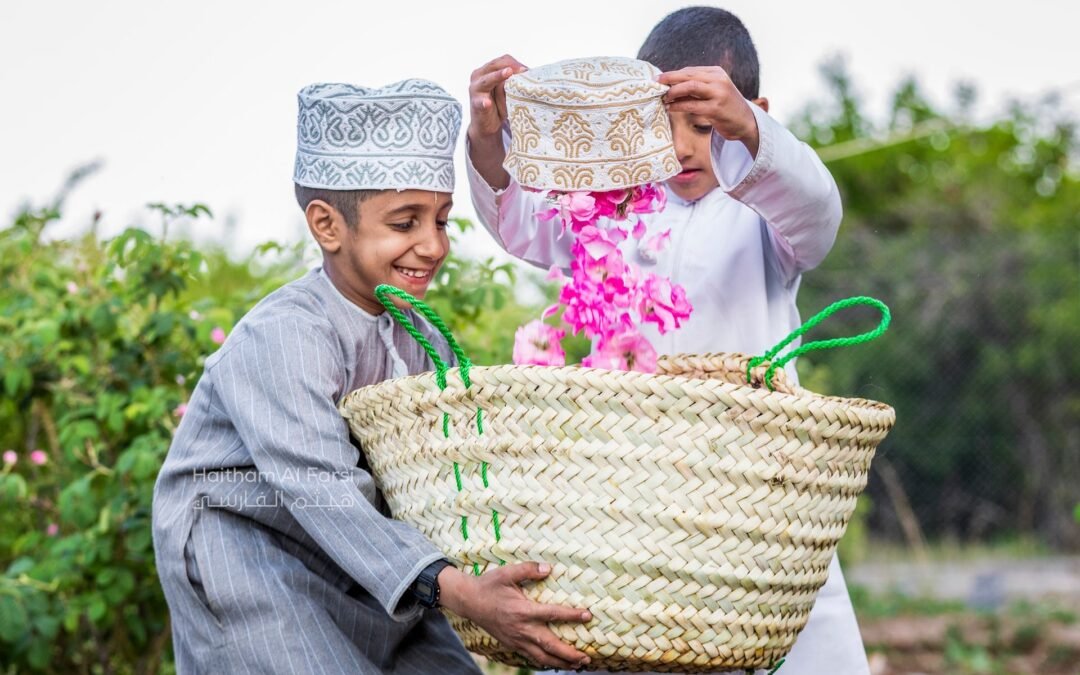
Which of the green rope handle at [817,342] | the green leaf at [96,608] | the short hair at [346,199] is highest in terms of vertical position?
the short hair at [346,199]

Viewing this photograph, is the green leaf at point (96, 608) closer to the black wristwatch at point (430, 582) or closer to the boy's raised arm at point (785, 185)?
the black wristwatch at point (430, 582)

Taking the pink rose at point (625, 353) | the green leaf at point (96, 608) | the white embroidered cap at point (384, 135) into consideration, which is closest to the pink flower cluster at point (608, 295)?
the pink rose at point (625, 353)

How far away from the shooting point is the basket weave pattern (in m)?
1.65

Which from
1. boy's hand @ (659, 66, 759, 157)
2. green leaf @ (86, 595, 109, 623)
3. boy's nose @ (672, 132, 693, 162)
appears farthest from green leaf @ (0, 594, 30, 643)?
boy's hand @ (659, 66, 759, 157)

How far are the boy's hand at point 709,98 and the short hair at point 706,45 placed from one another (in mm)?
362

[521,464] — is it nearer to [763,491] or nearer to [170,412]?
[763,491]

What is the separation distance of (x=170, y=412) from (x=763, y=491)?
6.21 ft

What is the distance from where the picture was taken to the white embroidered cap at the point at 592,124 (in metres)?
1.89

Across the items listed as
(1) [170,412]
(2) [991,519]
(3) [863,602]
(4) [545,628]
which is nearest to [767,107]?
(4) [545,628]

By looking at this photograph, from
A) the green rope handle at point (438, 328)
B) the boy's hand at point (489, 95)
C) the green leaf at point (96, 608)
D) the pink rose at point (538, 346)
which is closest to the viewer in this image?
the green rope handle at point (438, 328)

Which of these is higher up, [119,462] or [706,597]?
[706,597]

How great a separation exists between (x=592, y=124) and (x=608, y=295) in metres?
0.26

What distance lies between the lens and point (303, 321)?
79.6 inches

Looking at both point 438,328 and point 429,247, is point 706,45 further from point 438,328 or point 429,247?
point 438,328
